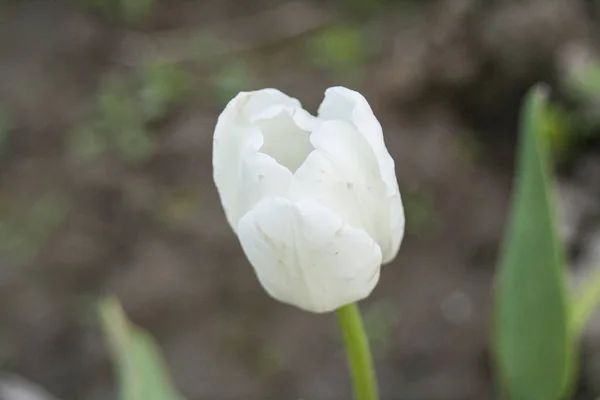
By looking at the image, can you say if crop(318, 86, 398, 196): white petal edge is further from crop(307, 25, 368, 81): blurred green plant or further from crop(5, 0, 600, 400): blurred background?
crop(307, 25, 368, 81): blurred green plant

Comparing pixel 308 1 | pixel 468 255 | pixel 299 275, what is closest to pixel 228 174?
pixel 299 275

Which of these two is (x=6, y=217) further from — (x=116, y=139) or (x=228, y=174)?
(x=228, y=174)

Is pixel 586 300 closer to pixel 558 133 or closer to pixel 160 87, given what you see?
pixel 558 133

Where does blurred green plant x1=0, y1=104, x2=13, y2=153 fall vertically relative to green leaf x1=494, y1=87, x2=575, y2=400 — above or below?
below

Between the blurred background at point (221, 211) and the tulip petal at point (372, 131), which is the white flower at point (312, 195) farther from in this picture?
the blurred background at point (221, 211)

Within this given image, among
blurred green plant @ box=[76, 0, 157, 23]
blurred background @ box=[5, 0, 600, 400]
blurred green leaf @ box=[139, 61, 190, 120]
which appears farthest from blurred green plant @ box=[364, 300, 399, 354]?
blurred green plant @ box=[76, 0, 157, 23]

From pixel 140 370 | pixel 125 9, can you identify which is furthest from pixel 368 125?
pixel 125 9
